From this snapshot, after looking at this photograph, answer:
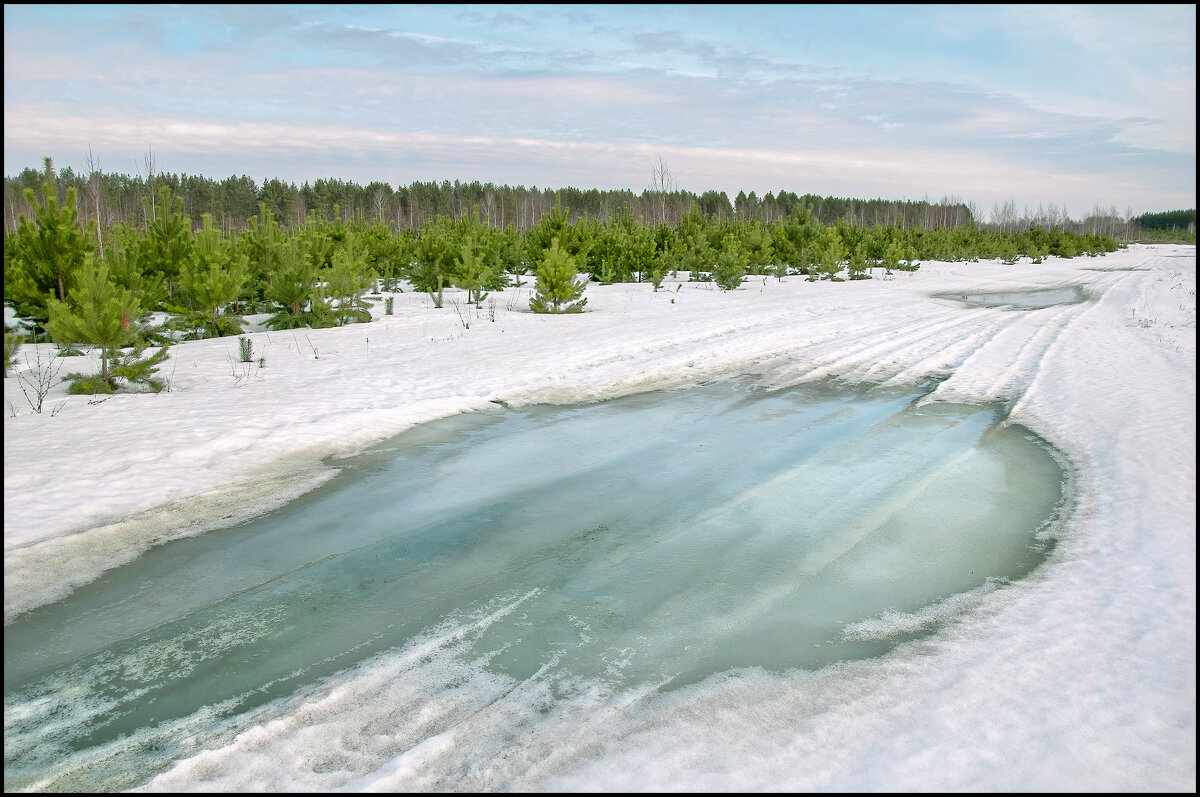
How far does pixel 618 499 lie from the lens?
222 inches

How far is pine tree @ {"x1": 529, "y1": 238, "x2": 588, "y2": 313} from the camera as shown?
17.4 m

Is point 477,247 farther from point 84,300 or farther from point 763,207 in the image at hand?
point 763,207

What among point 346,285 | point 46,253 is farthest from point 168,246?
point 346,285

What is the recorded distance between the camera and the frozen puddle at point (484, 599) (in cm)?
289

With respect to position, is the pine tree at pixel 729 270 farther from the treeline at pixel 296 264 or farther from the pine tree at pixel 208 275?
the pine tree at pixel 208 275

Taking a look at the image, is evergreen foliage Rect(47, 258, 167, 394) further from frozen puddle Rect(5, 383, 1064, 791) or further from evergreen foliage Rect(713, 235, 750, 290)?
evergreen foliage Rect(713, 235, 750, 290)

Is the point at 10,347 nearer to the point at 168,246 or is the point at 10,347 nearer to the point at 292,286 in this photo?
the point at 168,246

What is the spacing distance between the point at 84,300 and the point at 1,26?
198 inches

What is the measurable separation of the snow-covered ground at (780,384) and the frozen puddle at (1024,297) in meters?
5.82

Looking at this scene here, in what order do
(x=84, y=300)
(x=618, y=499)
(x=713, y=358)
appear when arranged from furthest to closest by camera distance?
(x=713, y=358)
(x=84, y=300)
(x=618, y=499)

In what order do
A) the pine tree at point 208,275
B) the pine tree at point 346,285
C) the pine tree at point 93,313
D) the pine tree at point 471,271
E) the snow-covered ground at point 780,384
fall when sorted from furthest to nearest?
the pine tree at point 471,271 < the pine tree at point 346,285 < the pine tree at point 208,275 < the pine tree at point 93,313 < the snow-covered ground at point 780,384

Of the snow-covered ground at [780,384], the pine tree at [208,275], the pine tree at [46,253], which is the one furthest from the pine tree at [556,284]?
the pine tree at [46,253]

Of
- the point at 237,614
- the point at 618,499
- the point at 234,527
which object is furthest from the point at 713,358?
the point at 237,614

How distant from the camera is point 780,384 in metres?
10.0
